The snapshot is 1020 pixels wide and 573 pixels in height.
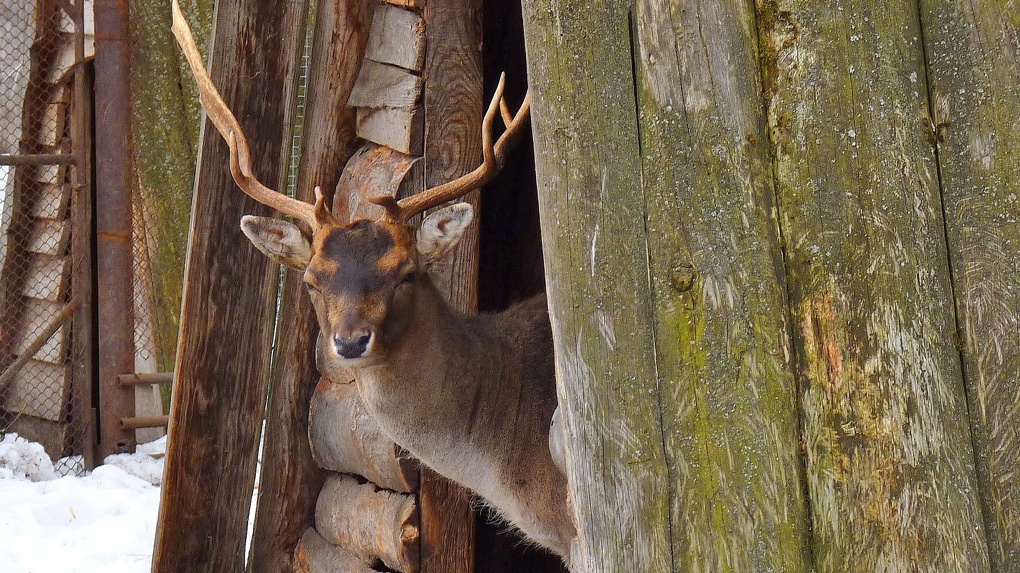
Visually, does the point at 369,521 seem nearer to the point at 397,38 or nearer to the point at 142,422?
the point at 397,38

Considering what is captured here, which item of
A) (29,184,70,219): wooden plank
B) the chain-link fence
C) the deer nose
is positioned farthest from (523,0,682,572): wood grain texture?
(29,184,70,219): wooden plank

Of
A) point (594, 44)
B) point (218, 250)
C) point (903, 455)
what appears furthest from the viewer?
point (218, 250)

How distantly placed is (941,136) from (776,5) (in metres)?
0.41

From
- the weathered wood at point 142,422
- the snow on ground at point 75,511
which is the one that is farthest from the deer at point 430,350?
the weathered wood at point 142,422

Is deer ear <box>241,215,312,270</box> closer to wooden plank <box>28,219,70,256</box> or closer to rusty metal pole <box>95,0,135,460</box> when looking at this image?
rusty metal pole <box>95,0,135,460</box>

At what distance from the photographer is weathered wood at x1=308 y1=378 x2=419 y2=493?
4.14 metres

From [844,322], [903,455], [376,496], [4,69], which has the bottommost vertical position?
[376,496]

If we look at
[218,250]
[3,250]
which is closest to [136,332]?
[3,250]

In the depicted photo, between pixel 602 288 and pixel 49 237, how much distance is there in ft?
20.0

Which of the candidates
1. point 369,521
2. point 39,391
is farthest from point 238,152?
point 39,391

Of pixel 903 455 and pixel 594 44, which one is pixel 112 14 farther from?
pixel 903 455

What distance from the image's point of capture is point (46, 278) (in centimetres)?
707

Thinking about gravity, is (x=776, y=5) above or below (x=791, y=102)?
above

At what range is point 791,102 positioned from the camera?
1.96 m
